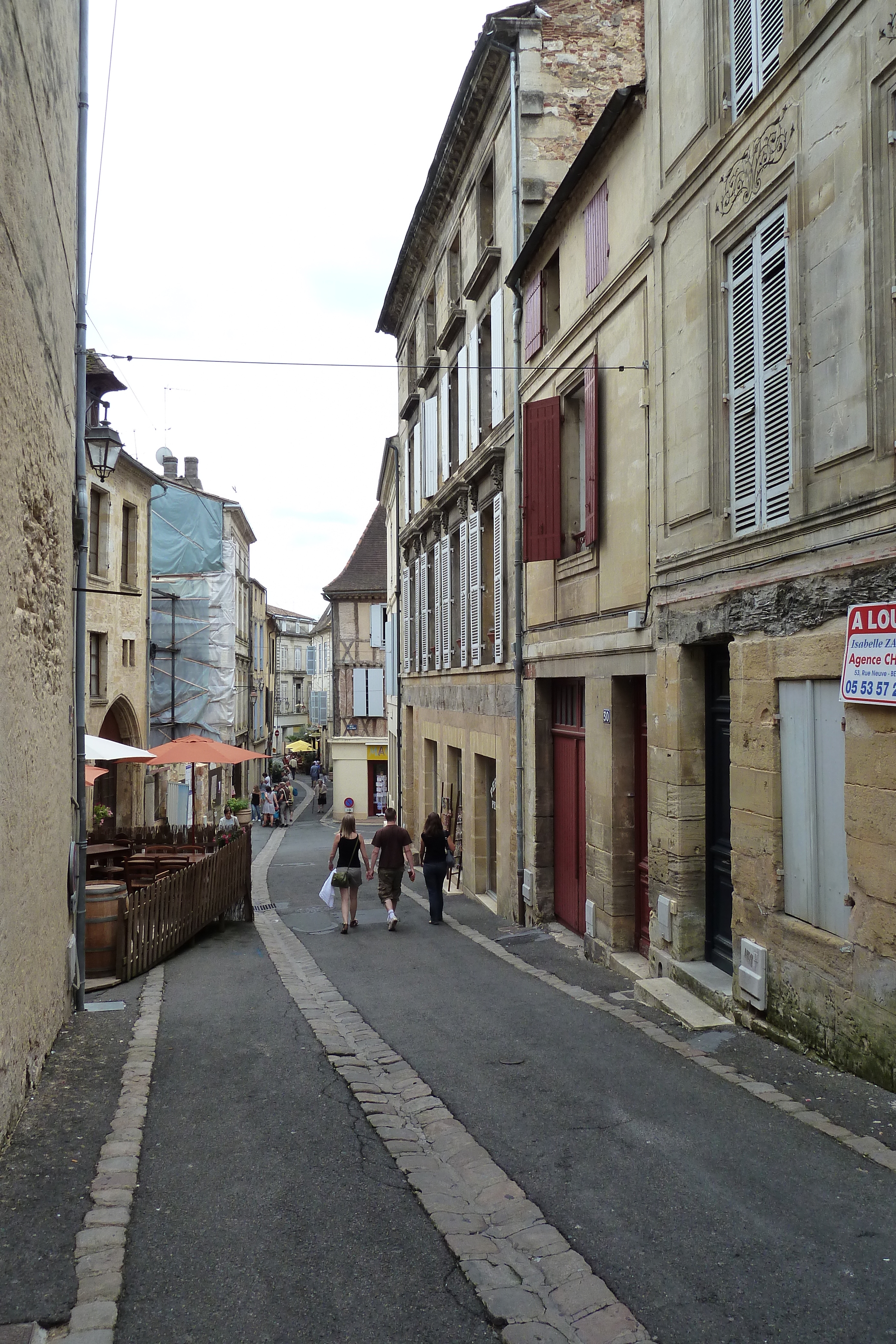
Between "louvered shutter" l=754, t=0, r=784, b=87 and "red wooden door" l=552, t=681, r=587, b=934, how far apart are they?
6241 millimetres

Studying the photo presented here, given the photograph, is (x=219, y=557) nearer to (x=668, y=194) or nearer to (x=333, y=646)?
(x=333, y=646)

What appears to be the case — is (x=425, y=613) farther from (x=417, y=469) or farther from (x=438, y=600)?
(x=417, y=469)

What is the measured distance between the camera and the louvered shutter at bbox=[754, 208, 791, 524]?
21.4 ft

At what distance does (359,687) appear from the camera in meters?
40.9

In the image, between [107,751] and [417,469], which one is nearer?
[107,751]

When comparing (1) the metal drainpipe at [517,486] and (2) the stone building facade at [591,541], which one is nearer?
(2) the stone building facade at [591,541]

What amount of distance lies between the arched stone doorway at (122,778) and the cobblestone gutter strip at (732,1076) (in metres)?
14.4

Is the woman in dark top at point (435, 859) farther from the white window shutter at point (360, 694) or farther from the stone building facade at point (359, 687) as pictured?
the white window shutter at point (360, 694)

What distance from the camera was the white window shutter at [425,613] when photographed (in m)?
20.4

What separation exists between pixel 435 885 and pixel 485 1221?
8.81 m

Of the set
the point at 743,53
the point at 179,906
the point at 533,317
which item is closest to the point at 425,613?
the point at 533,317

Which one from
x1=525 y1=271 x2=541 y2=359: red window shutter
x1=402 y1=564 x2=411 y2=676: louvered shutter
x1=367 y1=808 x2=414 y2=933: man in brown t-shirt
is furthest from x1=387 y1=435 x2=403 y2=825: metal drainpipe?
x1=367 y1=808 x2=414 y2=933: man in brown t-shirt

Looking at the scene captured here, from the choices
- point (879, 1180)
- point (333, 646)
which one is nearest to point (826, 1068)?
point (879, 1180)

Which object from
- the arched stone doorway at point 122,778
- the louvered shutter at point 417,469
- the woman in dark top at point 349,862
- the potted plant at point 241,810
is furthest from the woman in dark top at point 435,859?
the potted plant at point 241,810
